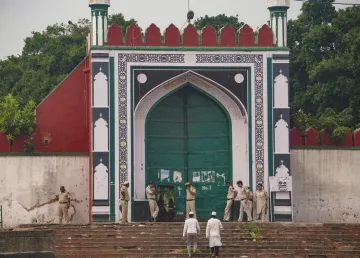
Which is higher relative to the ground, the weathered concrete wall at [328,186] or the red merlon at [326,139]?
the red merlon at [326,139]

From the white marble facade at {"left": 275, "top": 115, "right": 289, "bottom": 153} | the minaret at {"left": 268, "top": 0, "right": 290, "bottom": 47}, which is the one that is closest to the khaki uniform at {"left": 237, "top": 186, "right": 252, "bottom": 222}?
the white marble facade at {"left": 275, "top": 115, "right": 289, "bottom": 153}

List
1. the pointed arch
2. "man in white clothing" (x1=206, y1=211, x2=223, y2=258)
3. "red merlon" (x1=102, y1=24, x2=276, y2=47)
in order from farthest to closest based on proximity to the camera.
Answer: the pointed arch
"red merlon" (x1=102, y1=24, x2=276, y2=47)
"man in white clothing" (x1=206, y1=211, x2=223, y2=258)

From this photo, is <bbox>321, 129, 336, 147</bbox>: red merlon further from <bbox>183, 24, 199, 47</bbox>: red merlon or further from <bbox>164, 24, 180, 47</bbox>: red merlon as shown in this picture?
<bbox>164, 24, 180, 47</bbox>: red merlon

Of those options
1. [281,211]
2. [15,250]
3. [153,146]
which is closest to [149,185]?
[153,146]

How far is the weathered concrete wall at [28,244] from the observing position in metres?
21.5

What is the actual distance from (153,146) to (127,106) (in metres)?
1.42

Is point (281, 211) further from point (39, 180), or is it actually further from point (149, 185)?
point (39, 180)

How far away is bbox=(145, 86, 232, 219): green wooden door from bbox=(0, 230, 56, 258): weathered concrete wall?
11.5 metres

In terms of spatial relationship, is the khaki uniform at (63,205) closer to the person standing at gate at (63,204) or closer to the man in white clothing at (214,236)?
the person standing at gate at (63,204)

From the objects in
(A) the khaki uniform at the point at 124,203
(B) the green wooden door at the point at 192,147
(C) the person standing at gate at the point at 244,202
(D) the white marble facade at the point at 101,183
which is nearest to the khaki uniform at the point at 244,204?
(C) the person standing at gate at the point at 244,202

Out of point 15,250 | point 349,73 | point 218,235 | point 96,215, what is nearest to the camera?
point 15,250

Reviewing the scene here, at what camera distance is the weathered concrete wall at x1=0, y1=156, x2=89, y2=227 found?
3319 cm

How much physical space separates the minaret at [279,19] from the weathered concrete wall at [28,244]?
12.8 m

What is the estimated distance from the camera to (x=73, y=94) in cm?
3391
